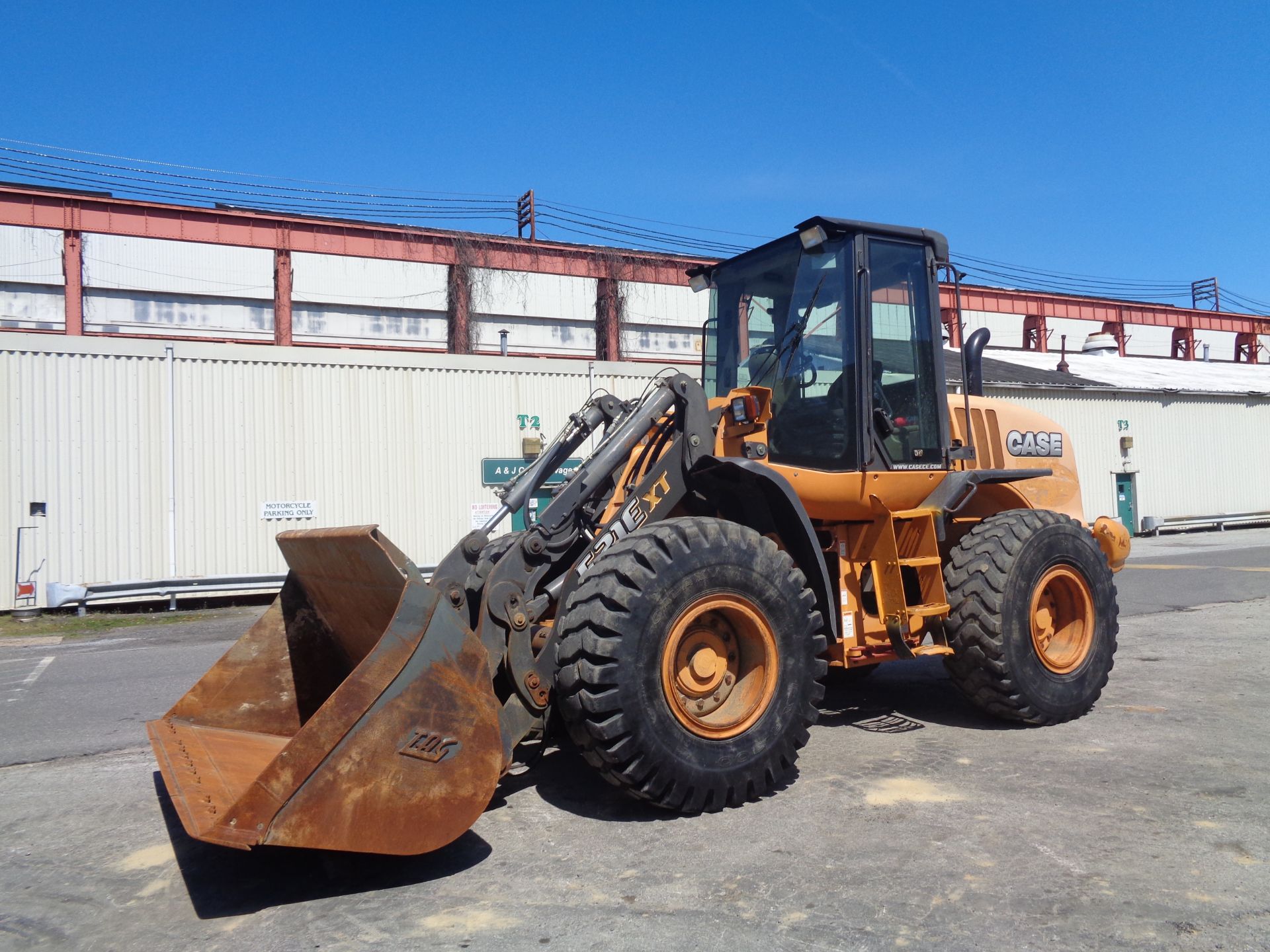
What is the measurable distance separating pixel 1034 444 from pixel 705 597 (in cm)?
369

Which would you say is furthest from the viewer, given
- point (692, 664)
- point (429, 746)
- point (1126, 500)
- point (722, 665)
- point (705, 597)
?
point (1126, 500)

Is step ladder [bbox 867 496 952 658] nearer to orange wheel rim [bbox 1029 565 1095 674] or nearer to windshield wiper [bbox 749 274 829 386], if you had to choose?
orange wheel rim [bbox 1029 565 1095 674]

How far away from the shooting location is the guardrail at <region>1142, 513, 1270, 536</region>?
2581 centimetres

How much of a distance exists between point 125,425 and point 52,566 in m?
2.27

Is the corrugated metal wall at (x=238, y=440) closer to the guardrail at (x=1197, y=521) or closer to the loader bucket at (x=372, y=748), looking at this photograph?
the loader bucket at (x=372, y=748)

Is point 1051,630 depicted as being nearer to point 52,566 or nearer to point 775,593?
point 775,593

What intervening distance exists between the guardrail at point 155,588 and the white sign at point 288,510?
908 mm

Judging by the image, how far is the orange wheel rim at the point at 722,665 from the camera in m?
4.51

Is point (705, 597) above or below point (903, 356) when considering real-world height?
below

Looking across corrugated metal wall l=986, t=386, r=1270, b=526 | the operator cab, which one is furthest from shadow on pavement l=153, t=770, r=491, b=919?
corrugated metal wall l=986, t=386, r=1270, b=526

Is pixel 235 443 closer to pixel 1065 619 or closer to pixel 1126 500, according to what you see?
pixel 1065 619

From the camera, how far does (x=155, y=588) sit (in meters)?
14.5

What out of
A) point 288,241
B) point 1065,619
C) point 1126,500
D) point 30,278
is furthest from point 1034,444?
point 30,278

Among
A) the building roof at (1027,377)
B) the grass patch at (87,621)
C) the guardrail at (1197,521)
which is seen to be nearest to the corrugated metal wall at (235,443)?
the grass patch at (87,621)
